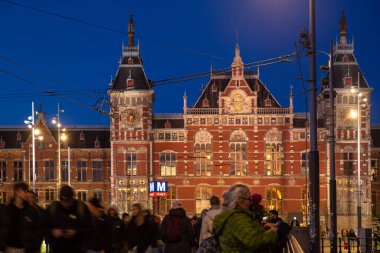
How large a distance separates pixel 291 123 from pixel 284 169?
133 inches

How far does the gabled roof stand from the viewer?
174 ft

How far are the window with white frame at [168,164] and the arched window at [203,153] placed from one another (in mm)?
1551

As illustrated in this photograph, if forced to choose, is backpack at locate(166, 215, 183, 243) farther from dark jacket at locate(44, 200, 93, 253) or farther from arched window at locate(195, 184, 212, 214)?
arched window at locate(195, 184, 212, 214)

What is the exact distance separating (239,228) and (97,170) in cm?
4973

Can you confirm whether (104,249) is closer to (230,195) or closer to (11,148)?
(230,195)

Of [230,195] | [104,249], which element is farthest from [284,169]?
[230,195]

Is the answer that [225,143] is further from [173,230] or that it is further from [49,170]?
[173,230]

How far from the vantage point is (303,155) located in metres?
52.4

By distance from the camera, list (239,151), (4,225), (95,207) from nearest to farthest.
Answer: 1. (4,225)
2. (95,207)
3. (239,151)

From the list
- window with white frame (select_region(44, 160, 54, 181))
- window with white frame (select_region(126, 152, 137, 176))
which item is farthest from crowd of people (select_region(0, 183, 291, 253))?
window with white frame (select_region(44, 160, 54, 181))

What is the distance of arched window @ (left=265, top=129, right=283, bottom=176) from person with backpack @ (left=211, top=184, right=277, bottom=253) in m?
46.2

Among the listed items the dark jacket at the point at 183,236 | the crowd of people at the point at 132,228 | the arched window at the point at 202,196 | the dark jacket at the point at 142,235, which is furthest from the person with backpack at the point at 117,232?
the arched window at the point at 202,196

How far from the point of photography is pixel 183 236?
42.3 ft

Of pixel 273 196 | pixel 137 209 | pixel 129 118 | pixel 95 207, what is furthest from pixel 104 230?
pixel 273 196
